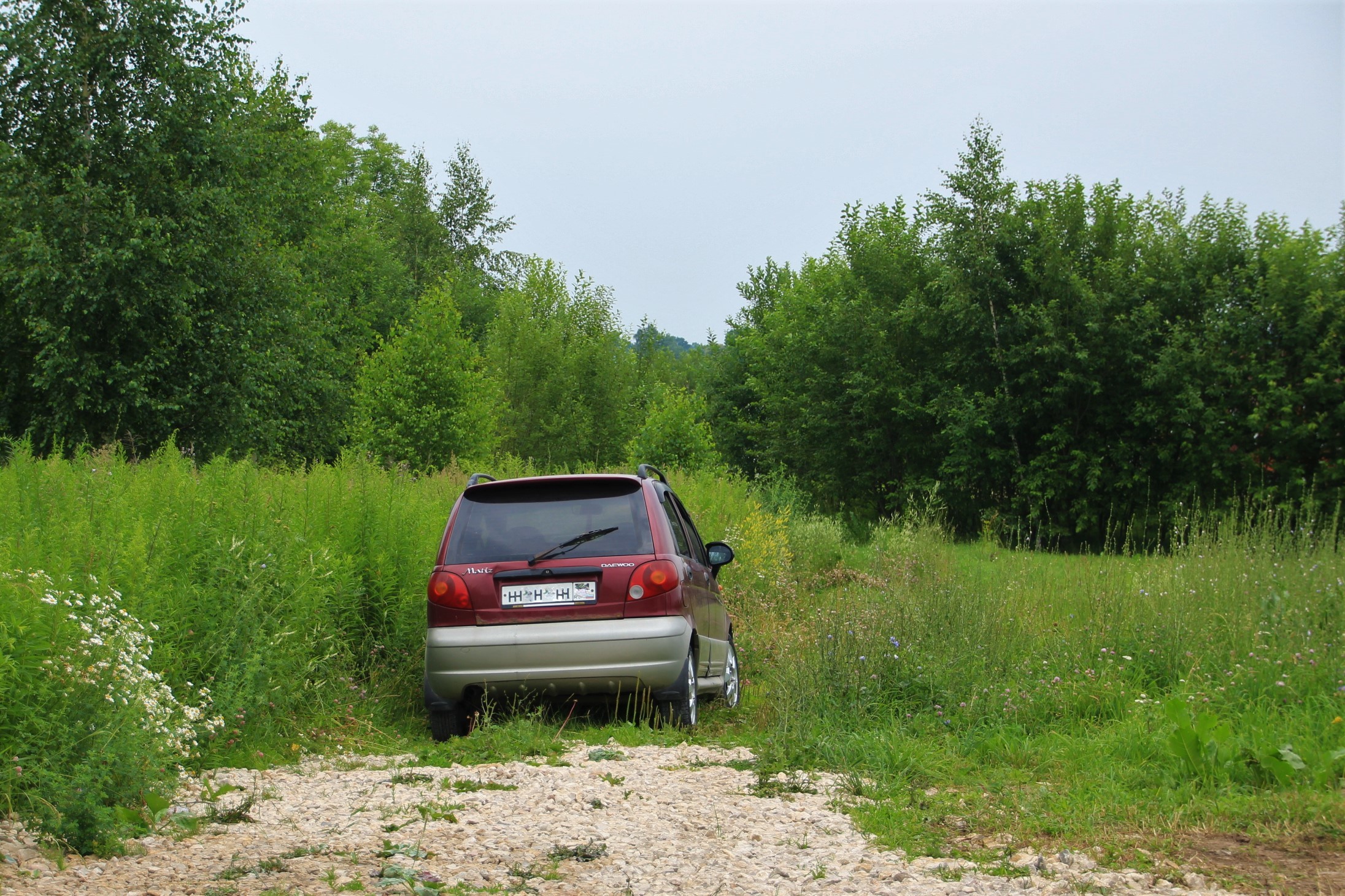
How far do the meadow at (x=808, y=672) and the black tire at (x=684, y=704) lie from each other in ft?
0.91

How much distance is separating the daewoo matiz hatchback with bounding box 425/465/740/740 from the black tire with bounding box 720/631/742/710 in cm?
148

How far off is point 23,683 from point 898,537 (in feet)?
57.4

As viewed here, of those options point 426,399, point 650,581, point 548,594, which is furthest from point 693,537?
point 426,399

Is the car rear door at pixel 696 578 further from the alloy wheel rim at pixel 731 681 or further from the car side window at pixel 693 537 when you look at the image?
the alloy wheel rim at pixel 731 681

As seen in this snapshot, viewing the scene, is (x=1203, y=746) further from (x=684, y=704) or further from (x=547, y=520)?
(x=547, y=520)

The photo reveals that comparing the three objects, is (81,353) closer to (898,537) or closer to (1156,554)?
(898,537)

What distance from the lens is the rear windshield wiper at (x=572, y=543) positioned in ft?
24.0

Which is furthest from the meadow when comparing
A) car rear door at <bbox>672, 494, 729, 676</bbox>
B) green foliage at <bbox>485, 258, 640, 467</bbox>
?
green foliage at <bbox>485, 258, 640, 467</bbox>

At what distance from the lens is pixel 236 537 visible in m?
8.04

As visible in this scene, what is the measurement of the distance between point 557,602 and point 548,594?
8cm

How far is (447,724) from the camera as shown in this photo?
744cm

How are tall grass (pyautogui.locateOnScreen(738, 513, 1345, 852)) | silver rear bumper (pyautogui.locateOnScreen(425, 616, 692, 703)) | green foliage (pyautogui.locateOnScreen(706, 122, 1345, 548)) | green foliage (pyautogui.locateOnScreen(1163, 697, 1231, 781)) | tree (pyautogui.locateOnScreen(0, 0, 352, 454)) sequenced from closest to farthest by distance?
tall grass (pyautogui.locateOnScreen(738, 513, 1345, 852)) < green foliage (pyautogui.locateOnScreen(1163, 697, 1231, 781)) < silver rear bumper (pyautogui.locateOnScreen(425, 616, 692, 703)) < tree (pyautogui.locateOnScreen(0, 0, 352, 454)) < green foliage (pyautogui.locateOnScreen(706, 122, 1345, 548))

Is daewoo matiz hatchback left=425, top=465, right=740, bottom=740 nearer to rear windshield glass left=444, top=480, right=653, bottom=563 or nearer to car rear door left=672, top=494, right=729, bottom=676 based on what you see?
rear windshield glass left=444, top=480, right=653, bottom=563

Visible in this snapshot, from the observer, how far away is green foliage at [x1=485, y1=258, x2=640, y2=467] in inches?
2163
